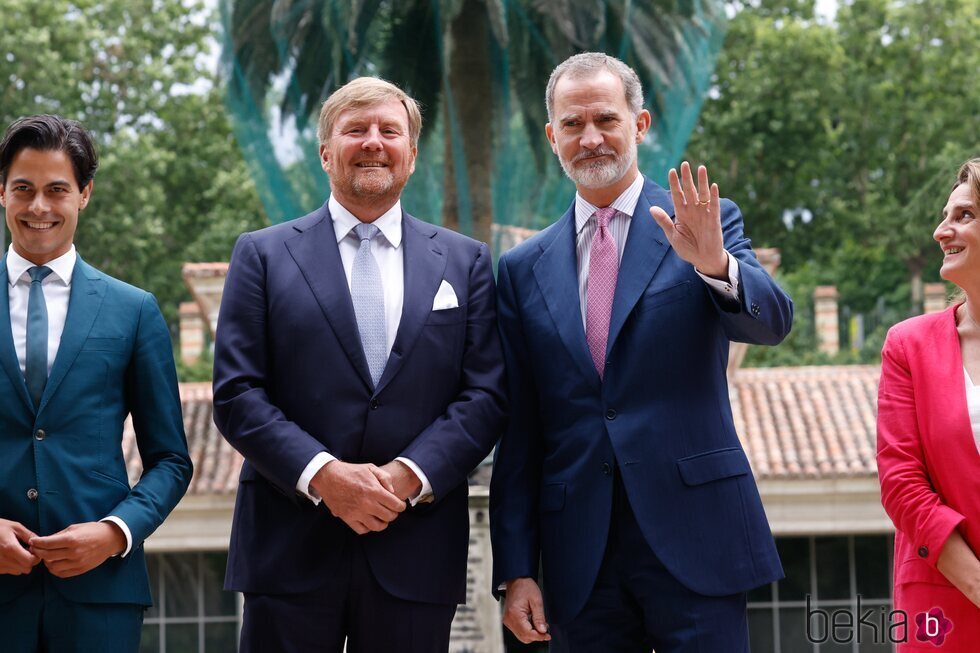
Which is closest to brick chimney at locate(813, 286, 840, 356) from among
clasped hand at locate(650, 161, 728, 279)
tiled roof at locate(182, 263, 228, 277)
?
tiled roof at locate(182, 263, 228, 277)

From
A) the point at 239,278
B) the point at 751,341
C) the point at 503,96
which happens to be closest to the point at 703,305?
the point at 751,341

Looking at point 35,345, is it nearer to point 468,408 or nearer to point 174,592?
point 468,408

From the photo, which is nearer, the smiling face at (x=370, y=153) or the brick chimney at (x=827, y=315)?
the smiling face at (x=370, y=153)

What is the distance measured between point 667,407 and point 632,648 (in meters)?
0.64

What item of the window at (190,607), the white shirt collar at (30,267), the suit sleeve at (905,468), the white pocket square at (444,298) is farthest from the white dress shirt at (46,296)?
the window at (190,607)

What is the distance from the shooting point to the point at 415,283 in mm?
3615

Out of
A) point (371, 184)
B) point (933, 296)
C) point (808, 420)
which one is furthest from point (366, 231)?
point (933, 296)

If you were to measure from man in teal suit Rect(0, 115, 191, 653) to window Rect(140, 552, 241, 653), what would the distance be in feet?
39.0

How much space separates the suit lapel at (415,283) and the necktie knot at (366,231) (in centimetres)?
8

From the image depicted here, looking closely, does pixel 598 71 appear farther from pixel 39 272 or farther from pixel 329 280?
pixel 39 272

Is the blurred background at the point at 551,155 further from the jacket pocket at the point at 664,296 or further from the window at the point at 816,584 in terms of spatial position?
the jacket pocket at the point at 664,296

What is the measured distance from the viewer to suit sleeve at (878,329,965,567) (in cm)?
344

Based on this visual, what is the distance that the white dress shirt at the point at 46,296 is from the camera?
354cm

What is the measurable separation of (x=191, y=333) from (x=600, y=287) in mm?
17097
